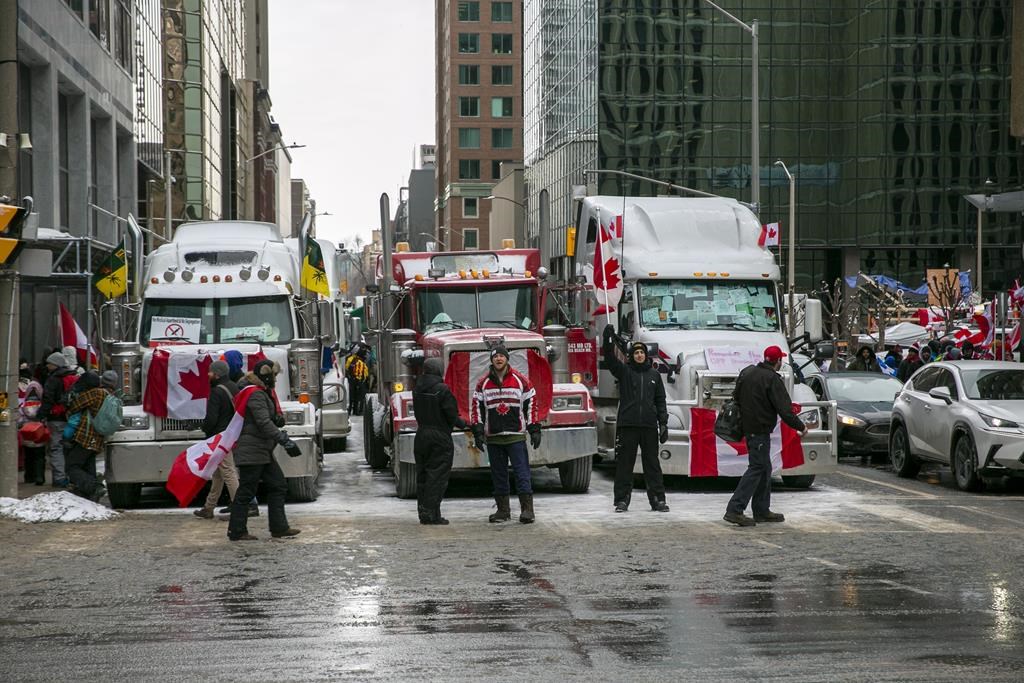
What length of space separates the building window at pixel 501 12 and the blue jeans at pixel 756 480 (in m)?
129

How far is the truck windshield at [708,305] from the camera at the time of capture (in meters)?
19.7

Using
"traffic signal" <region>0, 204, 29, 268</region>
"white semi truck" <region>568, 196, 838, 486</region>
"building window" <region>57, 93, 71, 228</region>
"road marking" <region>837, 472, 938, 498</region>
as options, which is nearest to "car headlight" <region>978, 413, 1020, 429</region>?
"road marking" <region>837, 472, 938, 498</region>

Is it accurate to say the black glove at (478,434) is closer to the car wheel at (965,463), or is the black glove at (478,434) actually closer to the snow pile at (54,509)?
the snow pile at (54,509)

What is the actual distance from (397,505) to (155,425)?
2.96 meters

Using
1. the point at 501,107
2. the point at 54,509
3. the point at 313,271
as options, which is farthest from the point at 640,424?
the point at 501,107

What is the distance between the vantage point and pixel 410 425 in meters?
17.3

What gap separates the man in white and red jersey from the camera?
583 inches

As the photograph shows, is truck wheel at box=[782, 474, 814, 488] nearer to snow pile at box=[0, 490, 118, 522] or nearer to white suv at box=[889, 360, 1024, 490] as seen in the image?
white suv at box=[889, 360, 1024, 490]

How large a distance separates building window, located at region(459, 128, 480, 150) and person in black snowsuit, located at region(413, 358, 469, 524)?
4984 inches

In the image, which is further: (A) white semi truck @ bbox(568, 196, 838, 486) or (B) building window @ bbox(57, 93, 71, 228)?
(B) building window @ bbox(57, 93, 71, 228)

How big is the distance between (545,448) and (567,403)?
68 cm

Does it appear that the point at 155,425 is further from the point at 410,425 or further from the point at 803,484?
the point at 803,484

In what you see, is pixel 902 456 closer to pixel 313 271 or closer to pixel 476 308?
pixel 476 308

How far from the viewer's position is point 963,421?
1848 cm
